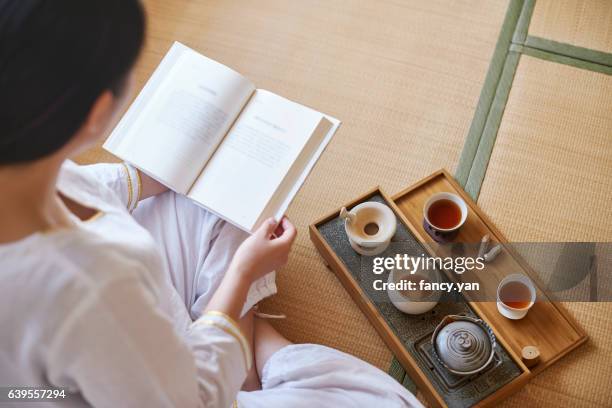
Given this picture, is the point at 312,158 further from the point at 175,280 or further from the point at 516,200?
the point at 516,200

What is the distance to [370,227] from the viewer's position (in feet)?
4.60

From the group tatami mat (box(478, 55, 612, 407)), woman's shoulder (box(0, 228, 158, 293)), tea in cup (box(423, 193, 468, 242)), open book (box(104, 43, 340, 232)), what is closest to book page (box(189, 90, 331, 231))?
open book (box(104, 43, 340, 232))

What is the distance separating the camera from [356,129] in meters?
1.66

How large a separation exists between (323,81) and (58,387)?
4.00 ft

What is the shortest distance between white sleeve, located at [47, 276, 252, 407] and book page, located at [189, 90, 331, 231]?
37cm

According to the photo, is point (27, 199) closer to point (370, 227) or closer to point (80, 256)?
point (80, 256)

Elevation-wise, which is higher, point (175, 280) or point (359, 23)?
point (359, 23)

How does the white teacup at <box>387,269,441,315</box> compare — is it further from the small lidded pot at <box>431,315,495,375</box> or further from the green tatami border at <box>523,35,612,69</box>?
the green tatami border at <box>523,35,612,69</box>

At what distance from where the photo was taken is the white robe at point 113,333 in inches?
26.4

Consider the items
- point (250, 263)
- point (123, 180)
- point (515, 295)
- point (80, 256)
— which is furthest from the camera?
point (515, 295)

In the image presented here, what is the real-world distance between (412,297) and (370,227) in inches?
8.0

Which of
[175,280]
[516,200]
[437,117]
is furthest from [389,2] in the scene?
[175,280]

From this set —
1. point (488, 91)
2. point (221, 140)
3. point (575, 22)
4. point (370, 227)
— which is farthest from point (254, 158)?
point (575, 22)

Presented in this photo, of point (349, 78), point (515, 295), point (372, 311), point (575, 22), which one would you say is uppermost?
point (575, 22)
